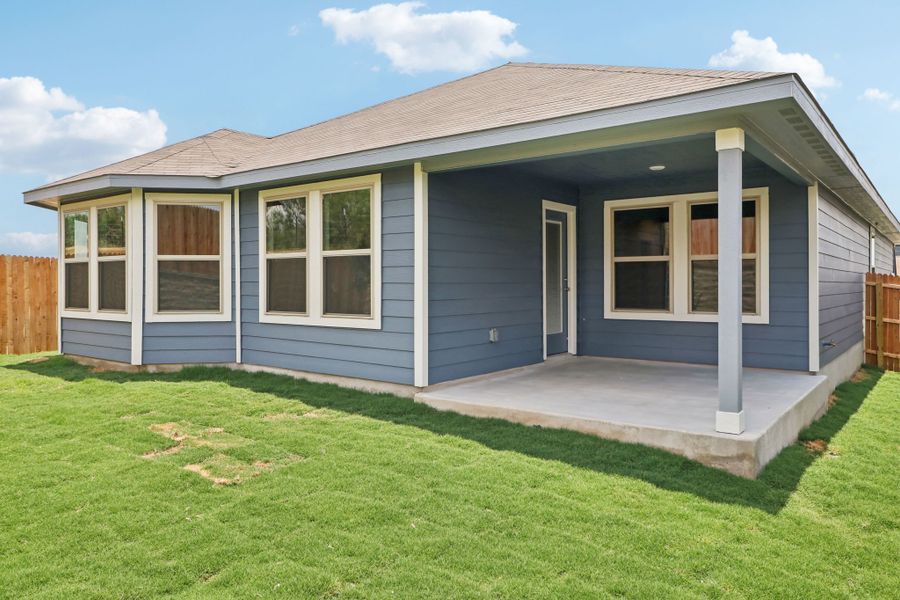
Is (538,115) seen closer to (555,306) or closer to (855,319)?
(555,306)

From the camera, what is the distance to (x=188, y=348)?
7348mm

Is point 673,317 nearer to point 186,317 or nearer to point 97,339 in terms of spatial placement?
point 186,317

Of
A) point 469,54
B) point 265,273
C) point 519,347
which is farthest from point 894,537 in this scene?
point 469,54

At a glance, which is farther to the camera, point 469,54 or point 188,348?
point 469,54

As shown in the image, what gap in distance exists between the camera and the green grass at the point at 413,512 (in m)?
2.53

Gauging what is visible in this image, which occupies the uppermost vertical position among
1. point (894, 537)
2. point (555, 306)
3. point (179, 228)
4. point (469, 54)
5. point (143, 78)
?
point (469, 54)

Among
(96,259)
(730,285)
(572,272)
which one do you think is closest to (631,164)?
(572,272)

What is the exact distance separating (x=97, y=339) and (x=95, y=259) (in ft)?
3.48

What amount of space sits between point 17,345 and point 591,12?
10816mm

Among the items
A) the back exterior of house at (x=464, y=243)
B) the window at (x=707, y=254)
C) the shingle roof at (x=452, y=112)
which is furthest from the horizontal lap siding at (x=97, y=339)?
the window at (x=707, y=254)

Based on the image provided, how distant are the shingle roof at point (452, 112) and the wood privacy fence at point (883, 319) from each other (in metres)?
6.52

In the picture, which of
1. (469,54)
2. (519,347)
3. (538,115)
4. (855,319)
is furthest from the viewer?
(469,54)

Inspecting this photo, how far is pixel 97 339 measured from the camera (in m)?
7.87

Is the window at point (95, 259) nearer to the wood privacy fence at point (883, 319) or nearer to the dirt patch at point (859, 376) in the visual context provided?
the dirt patch at point (859, 376)
